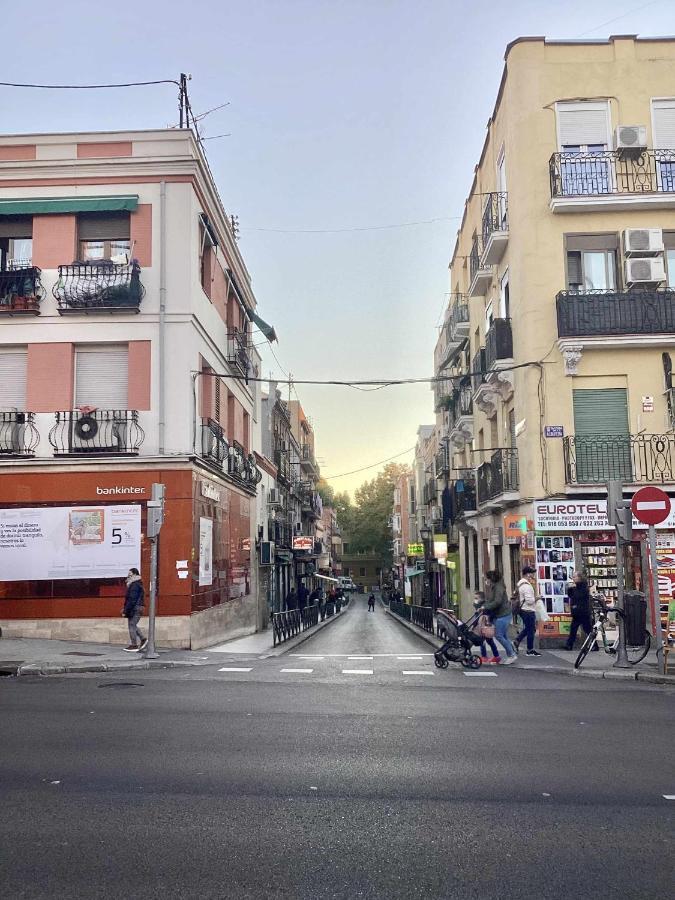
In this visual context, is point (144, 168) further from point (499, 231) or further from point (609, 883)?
point (609, 883)

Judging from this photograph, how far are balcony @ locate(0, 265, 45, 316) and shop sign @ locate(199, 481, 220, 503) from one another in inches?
227

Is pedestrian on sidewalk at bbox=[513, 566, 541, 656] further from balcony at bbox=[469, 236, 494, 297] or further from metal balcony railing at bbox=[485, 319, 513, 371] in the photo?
balcony at bbox=[469, 236, 494, 297]

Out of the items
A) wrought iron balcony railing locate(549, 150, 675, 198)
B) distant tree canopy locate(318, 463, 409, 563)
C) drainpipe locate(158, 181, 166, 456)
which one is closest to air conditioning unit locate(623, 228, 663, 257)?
wrought iron balcony railing locate(549, 150, 675, 198)

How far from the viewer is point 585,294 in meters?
20.4

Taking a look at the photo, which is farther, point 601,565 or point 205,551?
point 205,551

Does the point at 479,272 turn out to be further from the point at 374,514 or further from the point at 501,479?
the point at 374,514

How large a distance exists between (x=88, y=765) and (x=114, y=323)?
47.9 feet

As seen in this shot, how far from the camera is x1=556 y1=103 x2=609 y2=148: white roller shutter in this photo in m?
21.3

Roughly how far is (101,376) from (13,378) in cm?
220

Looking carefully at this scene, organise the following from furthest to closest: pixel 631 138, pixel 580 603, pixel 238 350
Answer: pixel 238 350, pixel 631 138, pixel 580 603

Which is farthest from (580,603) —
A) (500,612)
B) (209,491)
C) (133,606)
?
(209,491)

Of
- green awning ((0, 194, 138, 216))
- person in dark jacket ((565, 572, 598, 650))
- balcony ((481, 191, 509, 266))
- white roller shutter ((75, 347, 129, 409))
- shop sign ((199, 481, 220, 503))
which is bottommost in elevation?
person in dark jacket ((565, 572, 598, 650))

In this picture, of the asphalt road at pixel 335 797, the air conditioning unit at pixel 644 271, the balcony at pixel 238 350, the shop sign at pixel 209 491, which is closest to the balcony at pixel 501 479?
the air conditioning unit at pixel 644 271

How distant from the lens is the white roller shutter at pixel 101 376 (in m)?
19.8
